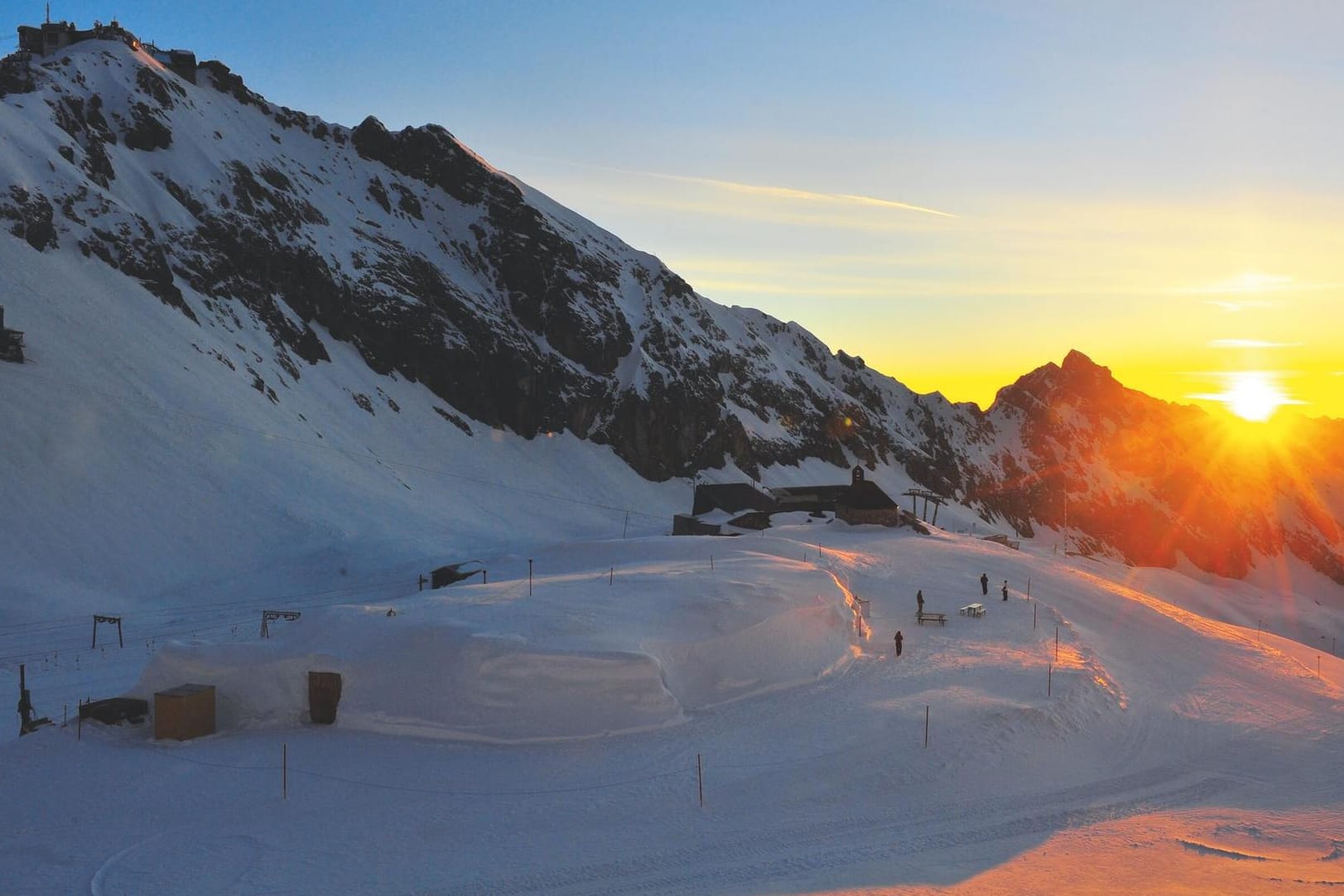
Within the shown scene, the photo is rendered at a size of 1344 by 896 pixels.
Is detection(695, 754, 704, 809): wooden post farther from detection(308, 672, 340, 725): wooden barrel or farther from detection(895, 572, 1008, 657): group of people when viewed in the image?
detection(895, 572, 1008, 657): group of people

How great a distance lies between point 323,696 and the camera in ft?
93.4

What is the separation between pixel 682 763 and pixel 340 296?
3609 inches

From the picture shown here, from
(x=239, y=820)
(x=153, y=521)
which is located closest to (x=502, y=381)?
(x=153, y=521)

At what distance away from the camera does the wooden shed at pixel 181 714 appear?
27.1 metres

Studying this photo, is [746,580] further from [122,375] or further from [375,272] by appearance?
[375,272]

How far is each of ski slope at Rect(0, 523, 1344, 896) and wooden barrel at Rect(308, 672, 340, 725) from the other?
36 centimetres

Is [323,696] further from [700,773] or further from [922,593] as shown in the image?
[922,593]

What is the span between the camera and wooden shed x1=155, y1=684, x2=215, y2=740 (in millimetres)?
27094

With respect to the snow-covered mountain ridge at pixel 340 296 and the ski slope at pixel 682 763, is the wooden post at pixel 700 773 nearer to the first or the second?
the ski slope at pixel 682 763

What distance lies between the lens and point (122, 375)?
63156 millimetres

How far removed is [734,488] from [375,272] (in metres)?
54.0

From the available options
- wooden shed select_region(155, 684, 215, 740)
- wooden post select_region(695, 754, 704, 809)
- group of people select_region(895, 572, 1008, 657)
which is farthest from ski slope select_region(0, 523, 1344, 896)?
group of people select_region(895, 572, 1008, 657)

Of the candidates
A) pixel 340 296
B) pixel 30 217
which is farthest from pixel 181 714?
pixel 340 296

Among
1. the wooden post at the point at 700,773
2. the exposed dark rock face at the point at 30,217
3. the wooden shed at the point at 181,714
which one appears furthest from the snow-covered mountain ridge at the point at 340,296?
the wooden post at the point at 700,773
